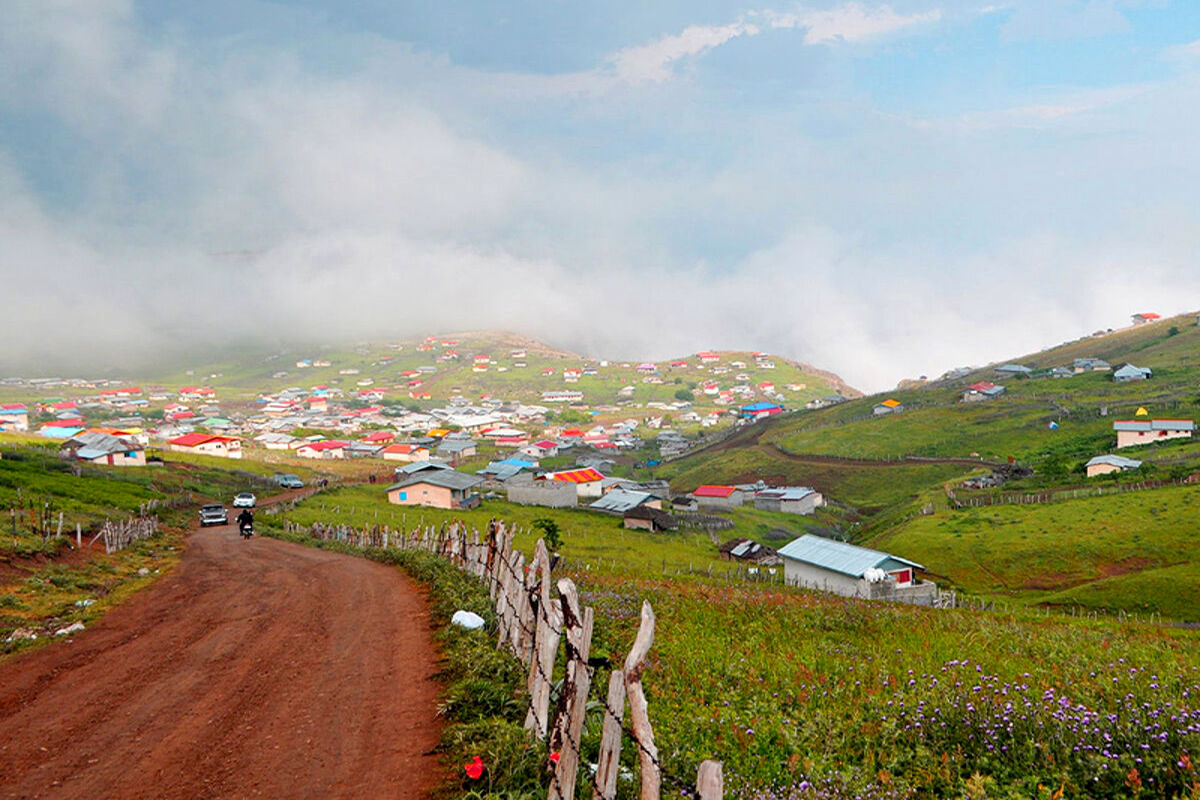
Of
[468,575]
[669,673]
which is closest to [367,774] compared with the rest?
[669,673]

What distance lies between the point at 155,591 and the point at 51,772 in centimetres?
1571

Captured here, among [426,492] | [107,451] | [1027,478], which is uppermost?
[107,451]

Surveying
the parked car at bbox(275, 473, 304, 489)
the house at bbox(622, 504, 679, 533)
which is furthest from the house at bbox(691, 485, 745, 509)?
the parked car at bbox(275, 473, 304, 489)

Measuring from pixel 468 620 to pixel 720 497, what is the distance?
290ft

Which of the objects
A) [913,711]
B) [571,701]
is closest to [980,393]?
[913,711]

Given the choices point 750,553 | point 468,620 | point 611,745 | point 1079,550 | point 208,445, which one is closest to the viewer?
point 611,745

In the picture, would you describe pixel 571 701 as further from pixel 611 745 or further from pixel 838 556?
pixel 838 556

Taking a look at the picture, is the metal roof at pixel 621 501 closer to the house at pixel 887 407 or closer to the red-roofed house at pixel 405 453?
the red-roofed house at pixel 405 453

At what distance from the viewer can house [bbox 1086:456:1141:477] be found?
76500 mm

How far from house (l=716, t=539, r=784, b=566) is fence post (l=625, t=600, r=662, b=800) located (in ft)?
209

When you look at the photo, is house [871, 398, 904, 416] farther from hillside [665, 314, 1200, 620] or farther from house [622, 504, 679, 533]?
house [622, 504, 679, 533]

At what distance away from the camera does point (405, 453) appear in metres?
142

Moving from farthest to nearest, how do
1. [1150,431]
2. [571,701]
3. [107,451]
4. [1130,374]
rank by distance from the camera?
[1130,374], [1150,431], [107,451], [571,701]

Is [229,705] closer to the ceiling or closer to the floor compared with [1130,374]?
closer to the floor
